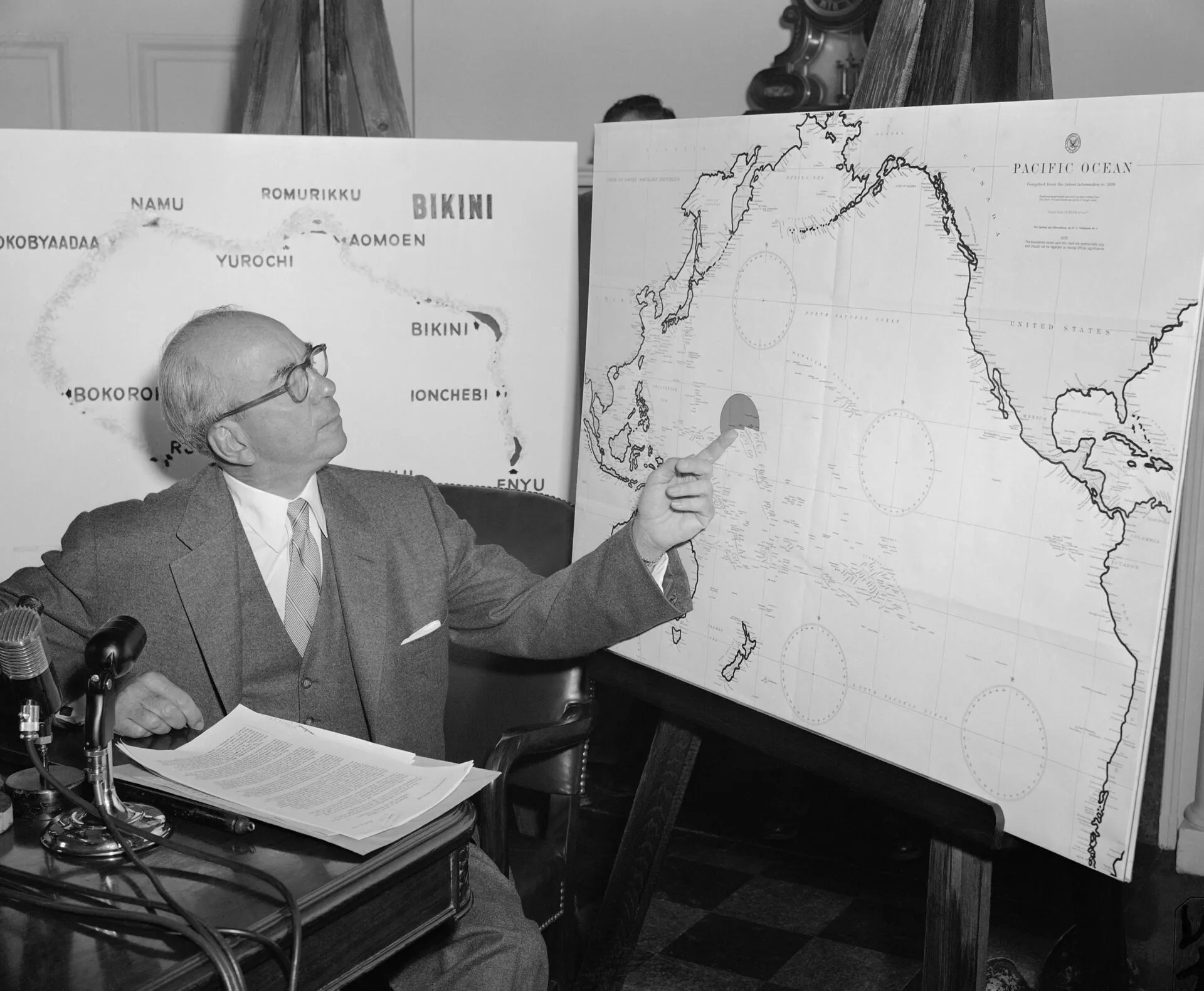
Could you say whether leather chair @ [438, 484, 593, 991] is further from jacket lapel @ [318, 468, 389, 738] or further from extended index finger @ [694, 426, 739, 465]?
extended index finger @ [694, 426, 739, 465]

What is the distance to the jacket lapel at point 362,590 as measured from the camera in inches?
75.2

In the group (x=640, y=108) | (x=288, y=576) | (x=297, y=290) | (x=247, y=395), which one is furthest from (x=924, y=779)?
(x=640, y=108)

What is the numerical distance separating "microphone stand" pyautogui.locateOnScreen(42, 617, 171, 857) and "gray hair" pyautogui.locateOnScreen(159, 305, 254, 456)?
67 centimetres

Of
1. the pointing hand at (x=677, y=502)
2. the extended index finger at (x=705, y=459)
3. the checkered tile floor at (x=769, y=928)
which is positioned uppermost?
the extended index finger at (x=705, y=459)

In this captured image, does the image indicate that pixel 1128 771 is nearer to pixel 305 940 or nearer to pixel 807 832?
pixel 305 940

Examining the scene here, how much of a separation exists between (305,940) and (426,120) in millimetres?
3013

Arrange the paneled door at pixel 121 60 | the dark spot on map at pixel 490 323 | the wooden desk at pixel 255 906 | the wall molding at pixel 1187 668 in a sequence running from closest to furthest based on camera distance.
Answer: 1. the wooden desk at pixel 255 906
2. the dark spot on map at pixel 490 323
3. the wall molding at pixel 1187 668
4. the paneled door at pixel 121 60

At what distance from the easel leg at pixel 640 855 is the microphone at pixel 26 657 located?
3.33 feet

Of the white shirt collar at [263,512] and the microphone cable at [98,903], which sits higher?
the white shirt collar at [263,512]

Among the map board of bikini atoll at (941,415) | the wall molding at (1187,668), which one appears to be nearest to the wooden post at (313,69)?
the map board of bikini atoll at (941,415)

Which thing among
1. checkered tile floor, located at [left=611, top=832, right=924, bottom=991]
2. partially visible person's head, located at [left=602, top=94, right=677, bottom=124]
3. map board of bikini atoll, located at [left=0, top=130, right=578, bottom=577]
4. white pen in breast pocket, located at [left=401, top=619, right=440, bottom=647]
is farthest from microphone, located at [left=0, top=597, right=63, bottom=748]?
partially visible person's head, located at [left=602, top=94, right=677, bottom=124]

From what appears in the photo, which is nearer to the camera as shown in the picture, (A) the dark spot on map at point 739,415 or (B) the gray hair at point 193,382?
(A) the dark spot on map at point 739,415

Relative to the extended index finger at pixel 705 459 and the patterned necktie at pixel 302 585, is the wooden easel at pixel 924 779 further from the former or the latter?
the patterned necktie at pixel 302 585

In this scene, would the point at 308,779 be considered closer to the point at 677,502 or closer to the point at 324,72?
the point at 677,502
